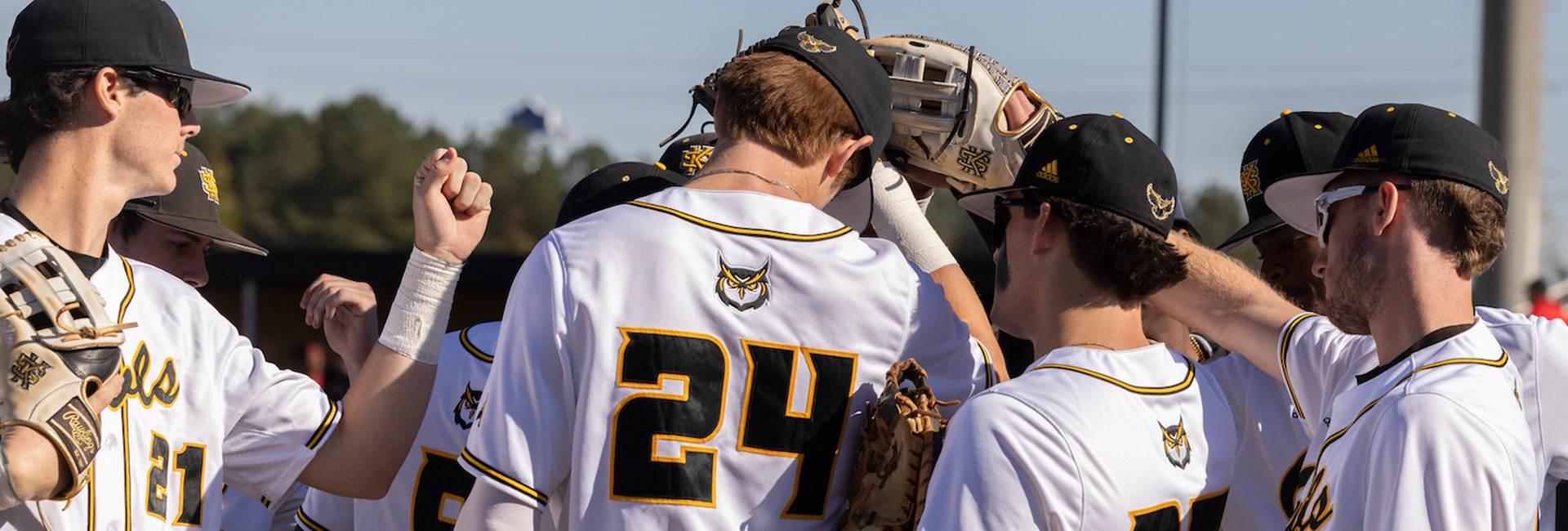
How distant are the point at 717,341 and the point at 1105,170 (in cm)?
98

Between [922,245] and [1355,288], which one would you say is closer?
[1355,288]

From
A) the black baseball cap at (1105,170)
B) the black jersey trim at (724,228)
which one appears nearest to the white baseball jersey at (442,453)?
the black jersey trim at (724,228)

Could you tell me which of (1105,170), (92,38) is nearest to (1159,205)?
(1105,170)

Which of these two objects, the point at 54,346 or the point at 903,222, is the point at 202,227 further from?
the point at 903,222

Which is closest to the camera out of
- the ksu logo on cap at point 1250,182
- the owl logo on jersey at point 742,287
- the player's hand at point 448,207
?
the owl logo on jersey at point 742,287

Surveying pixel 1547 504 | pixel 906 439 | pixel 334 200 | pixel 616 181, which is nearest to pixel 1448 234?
pixel 1547 504

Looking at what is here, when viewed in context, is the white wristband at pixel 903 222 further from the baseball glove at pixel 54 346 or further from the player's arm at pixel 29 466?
the player's arm at pixel 29 466

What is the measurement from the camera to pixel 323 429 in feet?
9.85

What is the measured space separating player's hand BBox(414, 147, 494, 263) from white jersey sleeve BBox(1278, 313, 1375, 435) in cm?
208

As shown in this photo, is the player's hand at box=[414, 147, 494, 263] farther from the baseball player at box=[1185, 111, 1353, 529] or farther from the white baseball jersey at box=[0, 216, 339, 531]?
the baseball player at box=[1185, 111, 1353, 529]

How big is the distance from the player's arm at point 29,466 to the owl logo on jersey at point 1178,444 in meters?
2.16

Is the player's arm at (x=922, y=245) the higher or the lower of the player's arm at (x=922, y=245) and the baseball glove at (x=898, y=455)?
the higher

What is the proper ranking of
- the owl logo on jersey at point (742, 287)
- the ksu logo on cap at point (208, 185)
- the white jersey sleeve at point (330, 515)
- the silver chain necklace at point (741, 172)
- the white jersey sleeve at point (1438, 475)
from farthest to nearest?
the ksu logo on cap at point (208, 185) < the white jersey sleeve at point (330, 515) < the silver chain necklace at point (741, 172) < the owl logo on jersey at point (742, 287) < the white jersey sleeve at point (1438, 475)

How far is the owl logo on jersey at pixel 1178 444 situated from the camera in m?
2.71
